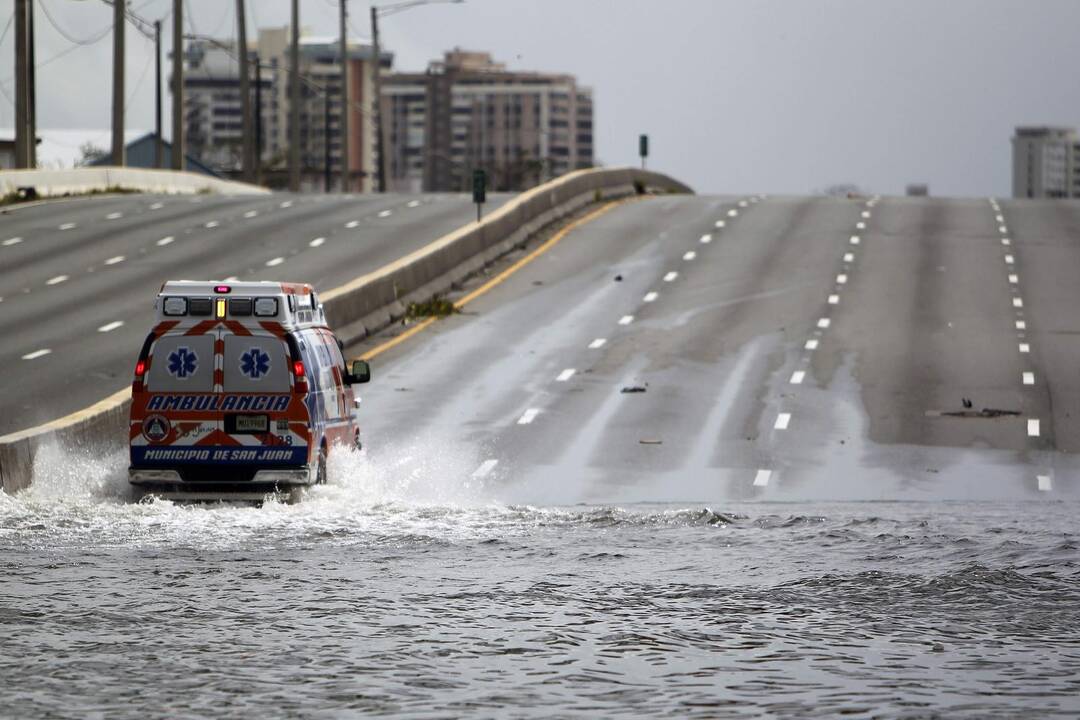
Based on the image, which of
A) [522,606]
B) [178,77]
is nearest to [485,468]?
[522,606]

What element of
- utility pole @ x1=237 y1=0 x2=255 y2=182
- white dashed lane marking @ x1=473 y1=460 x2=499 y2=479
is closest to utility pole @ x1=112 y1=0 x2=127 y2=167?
utility pole @ x1=237 y1=0 x2=255 y2=182

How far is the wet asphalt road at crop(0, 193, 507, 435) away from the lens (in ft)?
95.3

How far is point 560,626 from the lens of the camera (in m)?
14.1

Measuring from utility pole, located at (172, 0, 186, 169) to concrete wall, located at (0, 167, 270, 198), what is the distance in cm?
177

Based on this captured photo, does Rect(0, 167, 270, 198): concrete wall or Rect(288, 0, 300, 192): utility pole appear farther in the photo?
Rect(288, 0, 300, 192): utility pole

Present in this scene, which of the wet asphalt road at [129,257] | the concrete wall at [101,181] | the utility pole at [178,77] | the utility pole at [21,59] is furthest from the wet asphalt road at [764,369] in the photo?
the utility pole at [178,77]

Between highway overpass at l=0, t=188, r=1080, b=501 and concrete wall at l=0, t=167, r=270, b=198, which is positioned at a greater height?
concrete wall at l=0, t=167, r=270, b=198

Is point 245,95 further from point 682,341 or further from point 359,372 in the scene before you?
point 359,372

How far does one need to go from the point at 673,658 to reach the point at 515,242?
35.9 meters

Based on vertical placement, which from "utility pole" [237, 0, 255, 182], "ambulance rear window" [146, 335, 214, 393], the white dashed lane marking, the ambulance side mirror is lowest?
the white dashed lane marking

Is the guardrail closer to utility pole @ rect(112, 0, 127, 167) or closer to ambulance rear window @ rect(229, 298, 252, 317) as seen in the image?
ambulance rear window @ rect(229, 298, 252, 317)

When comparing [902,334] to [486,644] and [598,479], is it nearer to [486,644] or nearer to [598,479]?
[598,479]

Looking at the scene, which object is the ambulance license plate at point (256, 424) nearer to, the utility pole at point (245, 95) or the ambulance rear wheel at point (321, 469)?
the ambulance rear wheel at point (321, 469)

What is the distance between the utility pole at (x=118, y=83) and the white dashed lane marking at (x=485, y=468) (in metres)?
49.5
